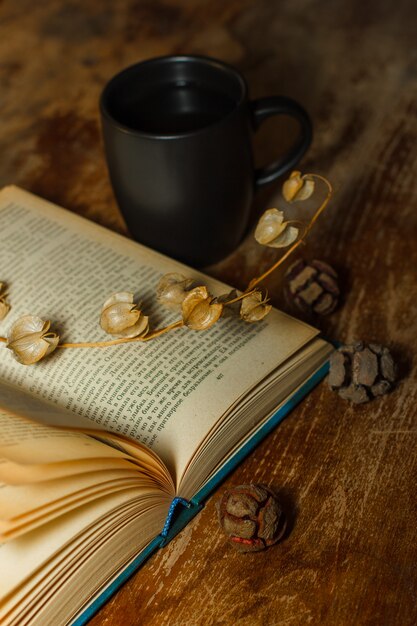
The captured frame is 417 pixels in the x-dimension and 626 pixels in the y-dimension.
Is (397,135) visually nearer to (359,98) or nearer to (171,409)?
(359,98)

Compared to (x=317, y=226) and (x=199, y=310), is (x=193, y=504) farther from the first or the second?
(x=317, y=226)

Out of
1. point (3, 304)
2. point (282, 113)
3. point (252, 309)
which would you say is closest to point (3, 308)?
point (3, 304)

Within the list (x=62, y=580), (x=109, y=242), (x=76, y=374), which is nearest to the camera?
(x=62, y=580)

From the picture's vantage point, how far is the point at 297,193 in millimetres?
743

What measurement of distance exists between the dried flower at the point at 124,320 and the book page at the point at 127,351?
0.04 feet

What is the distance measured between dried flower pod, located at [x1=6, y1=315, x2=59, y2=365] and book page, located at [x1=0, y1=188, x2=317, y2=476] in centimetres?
1

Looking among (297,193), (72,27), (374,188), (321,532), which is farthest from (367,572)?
(72,27)

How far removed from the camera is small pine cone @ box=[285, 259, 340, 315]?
0.75 m

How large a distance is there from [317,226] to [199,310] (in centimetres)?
27

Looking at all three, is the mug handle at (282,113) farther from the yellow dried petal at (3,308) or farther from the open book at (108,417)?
the yellow dried petal at (3,308)

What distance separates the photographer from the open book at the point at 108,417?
0.54 meters

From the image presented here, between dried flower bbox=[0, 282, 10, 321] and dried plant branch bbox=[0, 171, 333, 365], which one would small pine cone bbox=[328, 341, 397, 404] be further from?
dried flower bbox=[0, 282, 10, 321]

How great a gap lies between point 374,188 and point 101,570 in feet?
1.80

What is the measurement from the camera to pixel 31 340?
26.2 inches
